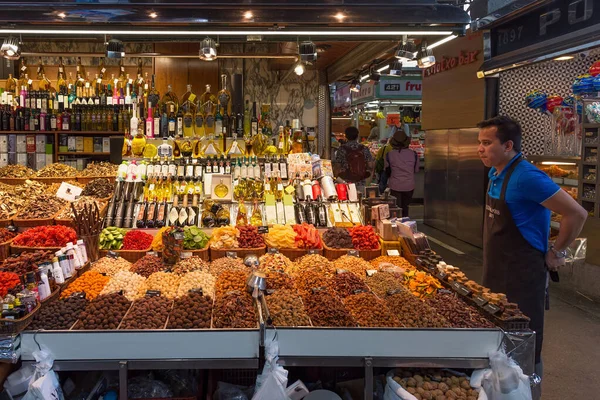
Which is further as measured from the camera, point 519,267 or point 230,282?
point 230,282

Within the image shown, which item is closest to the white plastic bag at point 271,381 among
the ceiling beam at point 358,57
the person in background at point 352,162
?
the ceiling beam at point 358,57

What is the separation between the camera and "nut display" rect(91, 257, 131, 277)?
4.29 metres

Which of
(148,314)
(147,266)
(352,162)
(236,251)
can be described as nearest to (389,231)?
(236,251)

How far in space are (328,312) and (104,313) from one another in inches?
46.2

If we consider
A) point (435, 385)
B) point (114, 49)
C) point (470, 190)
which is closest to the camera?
point (435, 385)

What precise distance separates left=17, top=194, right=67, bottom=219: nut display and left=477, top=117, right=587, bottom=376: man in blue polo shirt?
385 cm

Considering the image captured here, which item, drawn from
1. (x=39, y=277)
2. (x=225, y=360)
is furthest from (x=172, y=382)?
(x=39, y=277)

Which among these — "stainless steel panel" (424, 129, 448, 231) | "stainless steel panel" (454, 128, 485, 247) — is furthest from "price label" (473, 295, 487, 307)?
"stainless steel panel" (424, 129, 448, 231)

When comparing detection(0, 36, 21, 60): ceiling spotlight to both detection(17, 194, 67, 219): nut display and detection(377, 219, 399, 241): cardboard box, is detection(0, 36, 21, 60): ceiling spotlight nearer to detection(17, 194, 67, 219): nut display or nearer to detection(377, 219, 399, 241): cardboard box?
detection(17, 194, 67, 219): nut display

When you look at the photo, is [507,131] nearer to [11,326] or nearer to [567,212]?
[567,212]

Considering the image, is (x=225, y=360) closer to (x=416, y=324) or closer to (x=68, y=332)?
(x=68, y=332)

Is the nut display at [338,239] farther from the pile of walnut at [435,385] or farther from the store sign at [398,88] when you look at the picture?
the store sign at [398,88]

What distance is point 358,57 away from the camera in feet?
33.4

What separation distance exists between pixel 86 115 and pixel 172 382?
855 centimetres
